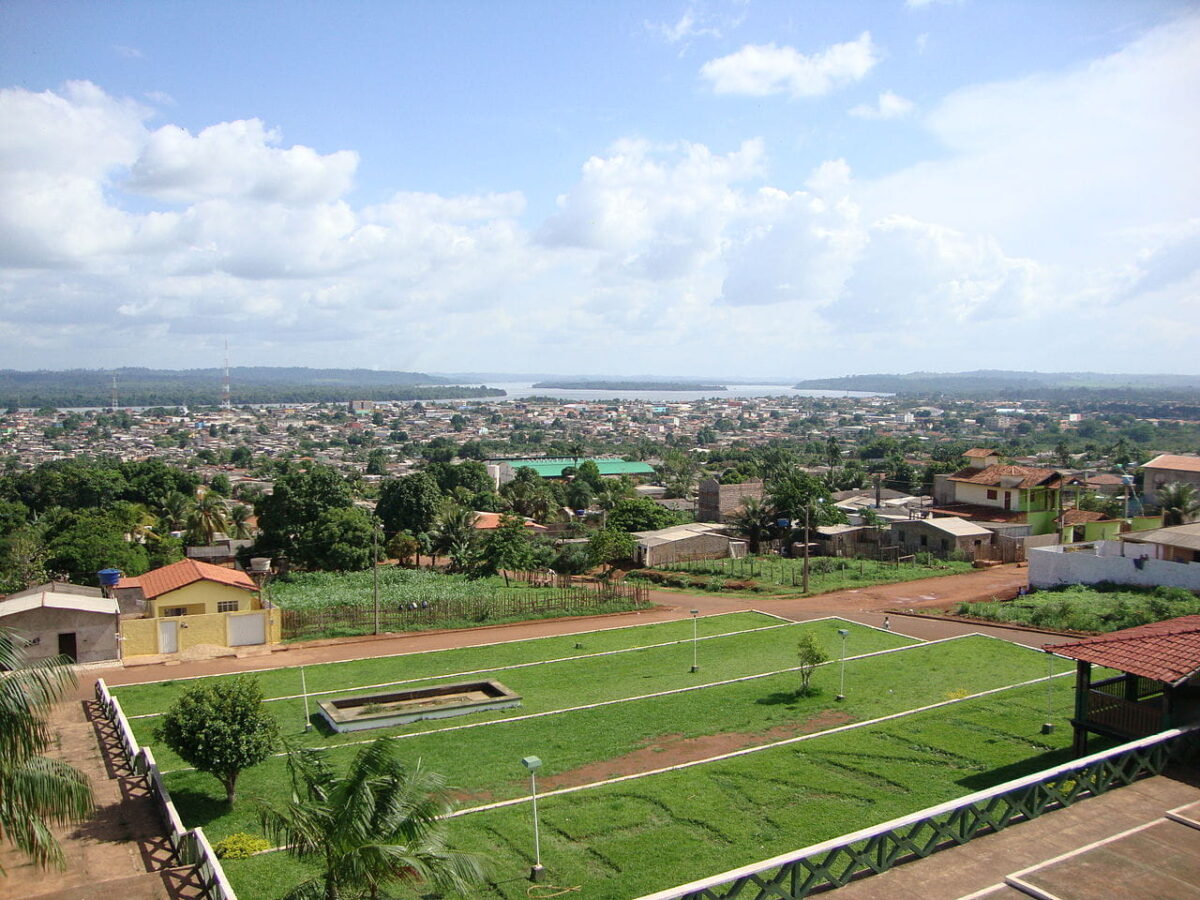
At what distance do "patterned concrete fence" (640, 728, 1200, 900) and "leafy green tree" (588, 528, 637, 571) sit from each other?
29074 millimetres

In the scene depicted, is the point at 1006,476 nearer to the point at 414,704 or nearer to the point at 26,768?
the point at 414,704

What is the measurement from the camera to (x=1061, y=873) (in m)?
9.85

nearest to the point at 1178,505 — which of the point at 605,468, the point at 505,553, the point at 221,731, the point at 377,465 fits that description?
the point at 505,553

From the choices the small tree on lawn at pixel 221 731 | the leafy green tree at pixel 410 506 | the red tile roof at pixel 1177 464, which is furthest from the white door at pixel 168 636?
the red tile roof at pixel 1177 464

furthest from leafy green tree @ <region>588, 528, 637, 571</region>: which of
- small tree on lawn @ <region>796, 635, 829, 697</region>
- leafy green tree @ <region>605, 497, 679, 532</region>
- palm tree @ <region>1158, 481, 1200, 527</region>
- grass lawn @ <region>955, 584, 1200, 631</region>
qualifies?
palm tree @ <region>1158, 481, 1200, 527</region>

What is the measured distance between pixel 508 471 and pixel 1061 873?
80.8 metres

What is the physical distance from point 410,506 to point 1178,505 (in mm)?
35315

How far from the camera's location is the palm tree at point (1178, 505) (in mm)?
39125

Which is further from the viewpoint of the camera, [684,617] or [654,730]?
[684,617]

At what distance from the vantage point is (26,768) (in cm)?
883

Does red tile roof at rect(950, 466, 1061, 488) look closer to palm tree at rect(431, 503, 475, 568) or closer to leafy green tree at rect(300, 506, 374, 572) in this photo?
palm tree at rect(431, 503, 475, 568)

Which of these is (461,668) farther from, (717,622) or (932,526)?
(932,526)

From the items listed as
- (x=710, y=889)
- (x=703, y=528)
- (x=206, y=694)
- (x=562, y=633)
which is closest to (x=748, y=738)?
(x=710, y=889)

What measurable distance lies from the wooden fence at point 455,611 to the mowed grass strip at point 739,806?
1303cm
